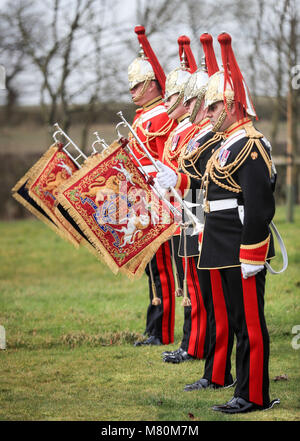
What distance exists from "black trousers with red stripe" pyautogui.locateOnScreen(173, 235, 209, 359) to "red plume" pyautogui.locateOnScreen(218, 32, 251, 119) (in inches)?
63.9

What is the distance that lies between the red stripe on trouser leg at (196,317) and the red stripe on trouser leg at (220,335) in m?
0.71

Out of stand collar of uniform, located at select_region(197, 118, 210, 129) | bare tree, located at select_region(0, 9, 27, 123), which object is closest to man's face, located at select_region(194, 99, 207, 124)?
stand collar of uniform, located at select_region(197, 118, 210, 129)

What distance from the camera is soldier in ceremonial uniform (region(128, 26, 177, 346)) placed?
235 inches

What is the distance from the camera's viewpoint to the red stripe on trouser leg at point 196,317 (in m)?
5.65

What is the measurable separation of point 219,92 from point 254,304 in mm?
1215

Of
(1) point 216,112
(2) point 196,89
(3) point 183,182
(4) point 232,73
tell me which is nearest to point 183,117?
(2) point 196,89

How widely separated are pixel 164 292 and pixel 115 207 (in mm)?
1346

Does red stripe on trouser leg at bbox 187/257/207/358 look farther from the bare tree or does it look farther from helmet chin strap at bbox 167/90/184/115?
the bare tree

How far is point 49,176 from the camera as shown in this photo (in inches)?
263

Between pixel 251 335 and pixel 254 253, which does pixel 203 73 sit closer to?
pixel 254 253

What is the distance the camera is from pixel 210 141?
4.92m

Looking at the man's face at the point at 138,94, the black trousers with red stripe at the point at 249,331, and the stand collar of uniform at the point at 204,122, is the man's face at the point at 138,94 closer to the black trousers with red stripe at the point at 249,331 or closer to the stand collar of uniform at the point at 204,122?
the stand collar of uniform at the point at 204,122

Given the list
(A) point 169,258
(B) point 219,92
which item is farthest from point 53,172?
(B) point 219,92
